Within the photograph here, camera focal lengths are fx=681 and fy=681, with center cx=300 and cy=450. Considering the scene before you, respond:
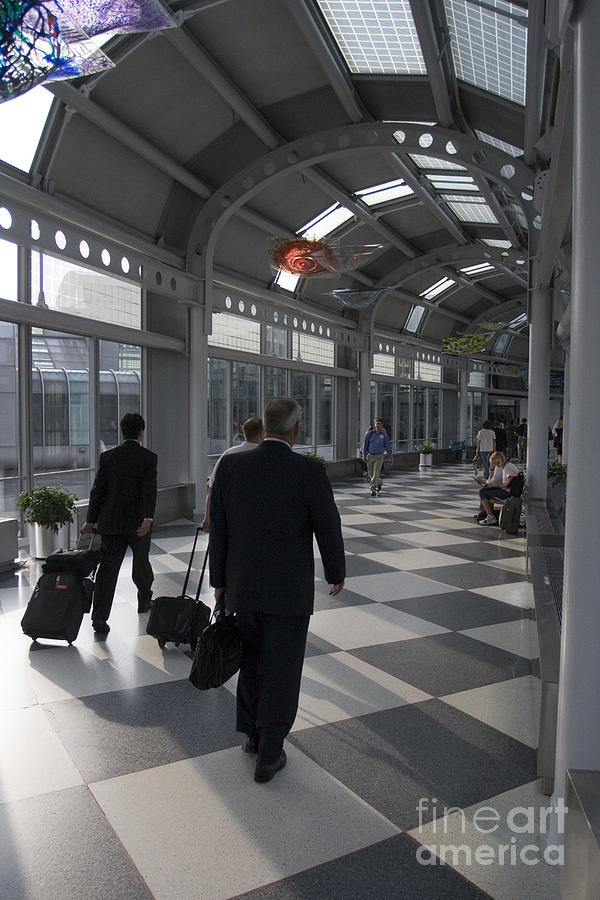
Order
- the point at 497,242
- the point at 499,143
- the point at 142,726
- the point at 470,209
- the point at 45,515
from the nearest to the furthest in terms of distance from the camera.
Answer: the point at 142,726, the point at 45,515, the point at 499,143, the point at 470,209, the point at 497,242

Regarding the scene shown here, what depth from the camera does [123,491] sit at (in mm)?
5512

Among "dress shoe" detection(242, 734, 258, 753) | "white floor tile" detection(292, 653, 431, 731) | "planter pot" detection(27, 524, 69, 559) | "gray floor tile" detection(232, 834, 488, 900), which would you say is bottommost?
"white floor tile" detection(292, 653, 431, 731)

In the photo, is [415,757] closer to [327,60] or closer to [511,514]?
[511,514]

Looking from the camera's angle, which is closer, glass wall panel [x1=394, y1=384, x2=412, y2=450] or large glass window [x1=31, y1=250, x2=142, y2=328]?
large glass window [x1=31, y1=250, x2=142, y2=328]

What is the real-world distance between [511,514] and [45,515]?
7.05m

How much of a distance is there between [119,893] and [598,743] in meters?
1.81

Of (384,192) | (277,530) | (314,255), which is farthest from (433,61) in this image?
(277,530)

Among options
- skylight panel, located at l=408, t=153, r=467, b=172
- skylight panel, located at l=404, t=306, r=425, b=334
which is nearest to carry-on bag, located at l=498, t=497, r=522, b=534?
skylight panel, located at l=408, t=153, r=467, b=172

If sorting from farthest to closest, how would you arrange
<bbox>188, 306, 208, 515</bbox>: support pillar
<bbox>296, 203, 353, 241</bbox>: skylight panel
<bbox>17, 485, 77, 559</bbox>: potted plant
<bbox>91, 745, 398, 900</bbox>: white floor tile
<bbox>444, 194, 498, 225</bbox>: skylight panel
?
<bbox>296, 203, 353, 241</bbox>: skylight panel, <bbox>444, 194, 498, 225</bbox>: skylight panel, <bbox>188, 306, 208, 515</bbox>: support pillar, <bbox>17, 485, 77, 559</bbox>: potted plant, <bbox>91, 745, 398, 900</bbox>: white floor tile

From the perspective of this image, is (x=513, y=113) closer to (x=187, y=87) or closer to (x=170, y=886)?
(x=187, y=87)

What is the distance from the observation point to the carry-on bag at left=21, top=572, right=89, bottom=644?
4.99 meters

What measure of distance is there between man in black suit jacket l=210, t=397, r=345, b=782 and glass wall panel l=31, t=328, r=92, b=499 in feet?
23.1

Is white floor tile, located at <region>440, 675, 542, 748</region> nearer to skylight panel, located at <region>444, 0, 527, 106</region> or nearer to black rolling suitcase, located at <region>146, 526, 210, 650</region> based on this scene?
black rolling suitcase, located at <region>146, 526, 210, 650</region>

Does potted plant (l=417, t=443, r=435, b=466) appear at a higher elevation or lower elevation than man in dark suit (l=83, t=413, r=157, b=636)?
lower
